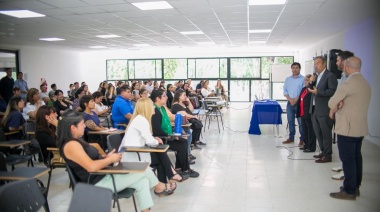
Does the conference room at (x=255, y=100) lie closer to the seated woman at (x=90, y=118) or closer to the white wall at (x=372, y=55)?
the white wall at (x=372, y=55)

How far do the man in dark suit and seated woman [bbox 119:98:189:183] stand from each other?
2568 mm

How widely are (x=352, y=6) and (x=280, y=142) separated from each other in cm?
307

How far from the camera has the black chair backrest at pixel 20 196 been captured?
1883mm

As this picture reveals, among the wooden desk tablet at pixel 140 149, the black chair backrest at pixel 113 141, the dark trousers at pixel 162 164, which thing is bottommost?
the dark trousers at pixel 162 164

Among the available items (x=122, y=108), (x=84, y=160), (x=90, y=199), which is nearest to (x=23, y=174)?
(x=84, y=160)

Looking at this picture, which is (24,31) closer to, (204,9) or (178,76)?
(204,9)

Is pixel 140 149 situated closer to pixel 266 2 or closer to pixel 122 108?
pixel 122 108

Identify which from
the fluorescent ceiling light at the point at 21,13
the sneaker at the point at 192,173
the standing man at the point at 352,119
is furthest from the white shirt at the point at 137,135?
the fluorescent ceiling light at the point at 21,13

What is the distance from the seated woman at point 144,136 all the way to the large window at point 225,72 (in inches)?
518

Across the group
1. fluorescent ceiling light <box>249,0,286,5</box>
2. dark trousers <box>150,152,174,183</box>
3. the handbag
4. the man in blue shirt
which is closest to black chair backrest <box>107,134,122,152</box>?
dark trousers <box>150,152,174,183</box>

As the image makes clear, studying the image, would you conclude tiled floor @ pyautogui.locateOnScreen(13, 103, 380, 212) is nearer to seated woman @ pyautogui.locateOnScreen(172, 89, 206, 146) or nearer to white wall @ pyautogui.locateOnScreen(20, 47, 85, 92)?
seated woman @ pyautogui.locateOnScreen(172, 89, 206, 146)

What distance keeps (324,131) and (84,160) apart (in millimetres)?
3858

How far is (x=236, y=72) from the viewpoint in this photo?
17.2 m

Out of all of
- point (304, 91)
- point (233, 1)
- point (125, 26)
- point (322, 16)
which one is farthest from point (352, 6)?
point (125, 26)
